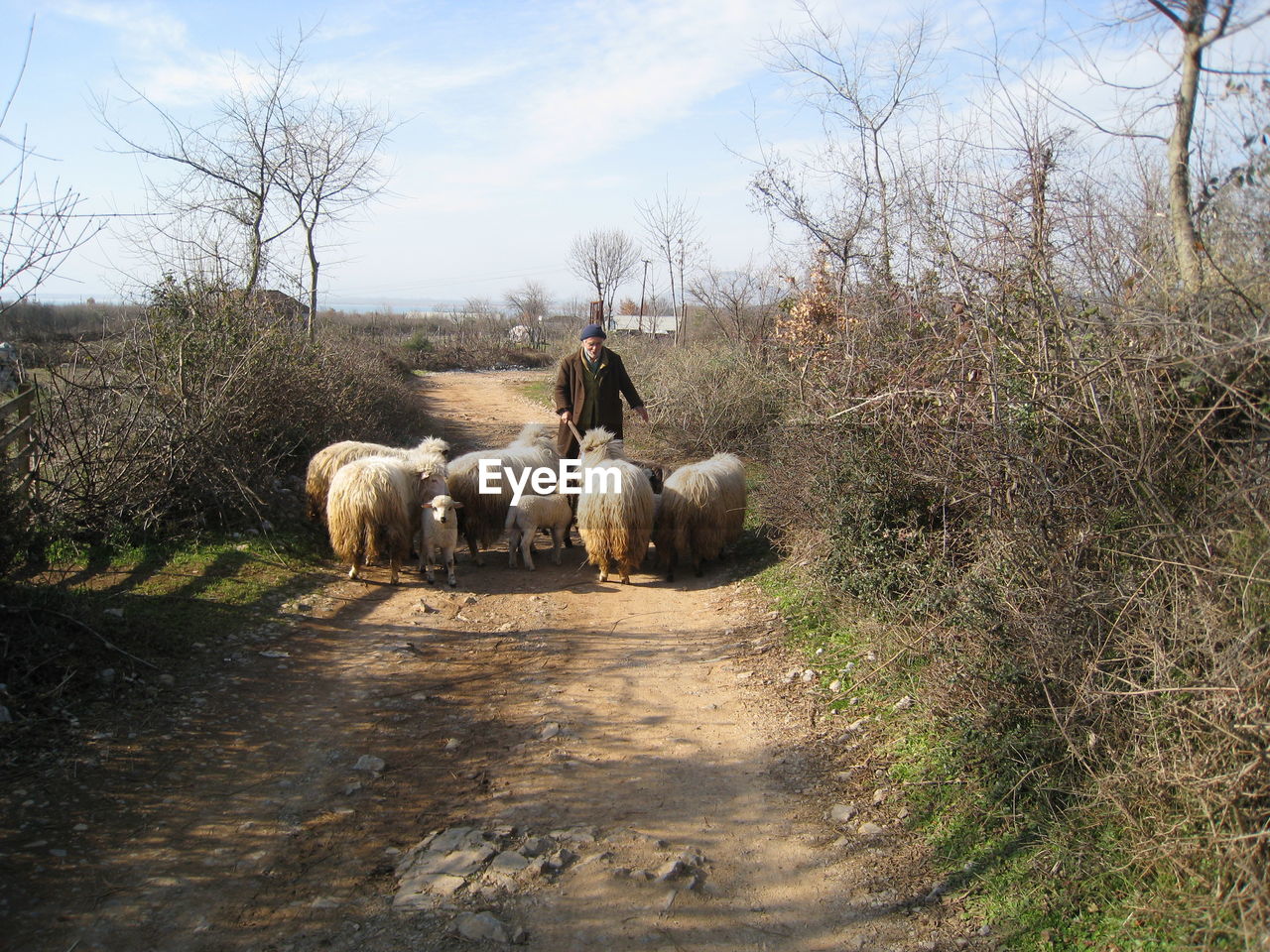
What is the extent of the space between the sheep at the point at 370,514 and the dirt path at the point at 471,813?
149cm

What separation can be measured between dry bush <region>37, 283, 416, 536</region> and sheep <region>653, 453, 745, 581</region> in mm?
4335

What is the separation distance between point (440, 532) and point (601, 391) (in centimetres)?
243

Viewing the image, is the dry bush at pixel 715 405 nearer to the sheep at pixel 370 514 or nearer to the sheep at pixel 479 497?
the sheep at pixel 479 497

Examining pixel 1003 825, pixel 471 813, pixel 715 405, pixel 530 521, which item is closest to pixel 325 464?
pixel 530 521

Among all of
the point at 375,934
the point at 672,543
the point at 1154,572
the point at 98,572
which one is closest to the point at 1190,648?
the point at 1154,572

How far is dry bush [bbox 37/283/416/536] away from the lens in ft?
26.1

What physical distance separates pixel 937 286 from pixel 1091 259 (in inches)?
39.3

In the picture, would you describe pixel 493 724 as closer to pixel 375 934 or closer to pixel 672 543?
pixel 375 934

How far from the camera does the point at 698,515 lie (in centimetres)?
873

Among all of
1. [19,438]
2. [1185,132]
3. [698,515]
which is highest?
[1185,132]

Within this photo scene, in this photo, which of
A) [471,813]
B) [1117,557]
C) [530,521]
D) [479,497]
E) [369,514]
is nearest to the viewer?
[1117,557]

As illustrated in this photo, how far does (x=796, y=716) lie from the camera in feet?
18.1

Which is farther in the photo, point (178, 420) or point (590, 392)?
point (590, 392)

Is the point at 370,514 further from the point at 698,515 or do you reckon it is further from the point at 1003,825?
the point at 1003,825
